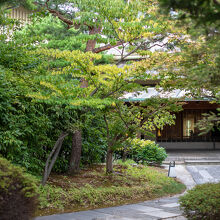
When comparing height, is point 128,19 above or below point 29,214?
above

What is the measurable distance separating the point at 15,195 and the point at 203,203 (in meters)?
3.29

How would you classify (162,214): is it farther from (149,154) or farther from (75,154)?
(149,154)

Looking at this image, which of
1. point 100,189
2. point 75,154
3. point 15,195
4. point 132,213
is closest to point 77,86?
point 100,189

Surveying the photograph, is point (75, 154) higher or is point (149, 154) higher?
point (75, 154)

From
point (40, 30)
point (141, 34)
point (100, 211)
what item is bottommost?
point (100, 211)

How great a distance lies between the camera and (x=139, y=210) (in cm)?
774

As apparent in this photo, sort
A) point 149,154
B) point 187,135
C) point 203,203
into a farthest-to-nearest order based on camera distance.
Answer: point 187,135 < point 149,154 < point 203,203

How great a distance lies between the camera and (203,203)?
5.59m

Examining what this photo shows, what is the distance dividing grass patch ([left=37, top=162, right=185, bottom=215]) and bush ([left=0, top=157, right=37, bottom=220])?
178 centimetres

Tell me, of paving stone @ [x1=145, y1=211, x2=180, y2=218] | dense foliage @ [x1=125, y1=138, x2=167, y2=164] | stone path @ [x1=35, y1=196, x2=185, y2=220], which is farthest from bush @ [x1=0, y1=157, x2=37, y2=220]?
dense foliage @ [x1=125, y1=138, x2=167, y2=164]

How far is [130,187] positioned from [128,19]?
5269 mm

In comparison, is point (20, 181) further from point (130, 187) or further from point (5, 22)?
point (5, 22)

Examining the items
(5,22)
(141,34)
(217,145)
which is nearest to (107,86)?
(141,34)

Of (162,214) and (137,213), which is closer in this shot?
(162,214)
